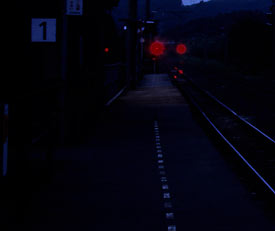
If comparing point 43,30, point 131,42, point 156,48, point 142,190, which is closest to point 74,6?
point 43,30

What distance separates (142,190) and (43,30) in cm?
349

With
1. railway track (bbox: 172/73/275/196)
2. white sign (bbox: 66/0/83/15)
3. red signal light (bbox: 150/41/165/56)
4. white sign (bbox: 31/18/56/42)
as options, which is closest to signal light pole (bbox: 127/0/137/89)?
railway track (bbox: 172/73/275/196)

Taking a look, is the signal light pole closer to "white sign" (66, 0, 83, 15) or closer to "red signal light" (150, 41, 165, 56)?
"white sign" (66, 0, 83, 15)

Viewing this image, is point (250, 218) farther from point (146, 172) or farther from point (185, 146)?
point (185, 146)

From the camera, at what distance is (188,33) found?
187 meters

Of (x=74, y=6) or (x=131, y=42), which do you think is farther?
(x=131, y=42)

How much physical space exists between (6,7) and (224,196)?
21.3ft

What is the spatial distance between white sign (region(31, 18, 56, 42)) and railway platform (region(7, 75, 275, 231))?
235 centimetres

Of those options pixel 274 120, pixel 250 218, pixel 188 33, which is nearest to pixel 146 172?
pixel 250 218

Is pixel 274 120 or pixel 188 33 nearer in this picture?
pixel 274 120

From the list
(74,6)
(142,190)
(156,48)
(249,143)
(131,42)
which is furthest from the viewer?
(156,48)

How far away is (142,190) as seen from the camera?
8273 millimetres

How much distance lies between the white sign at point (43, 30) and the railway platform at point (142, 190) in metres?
2.35

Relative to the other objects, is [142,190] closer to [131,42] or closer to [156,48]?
[131,42]
